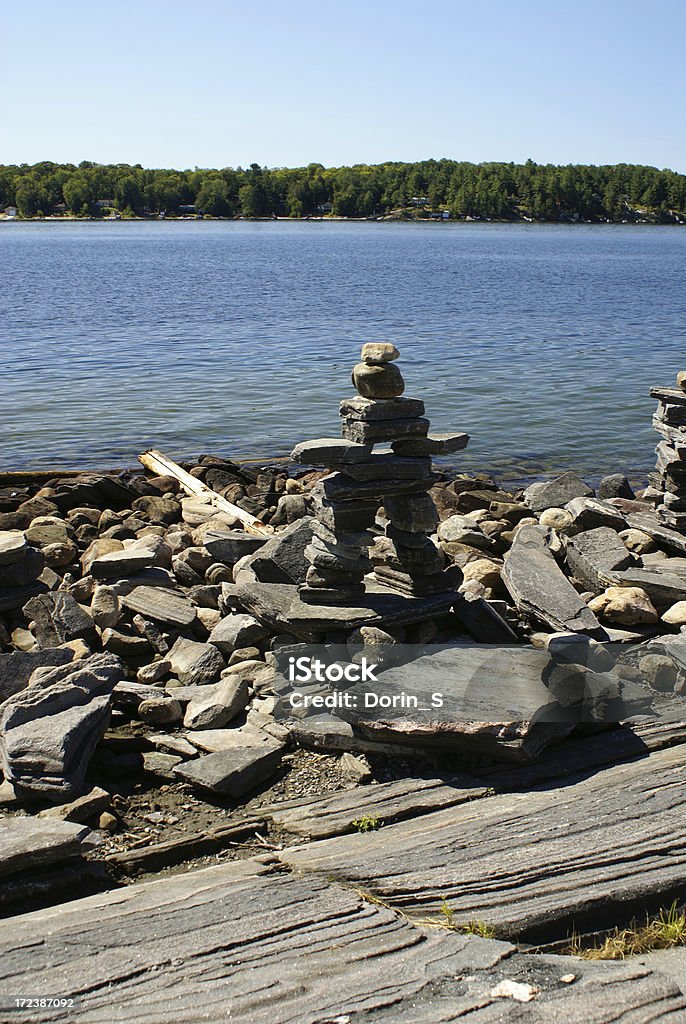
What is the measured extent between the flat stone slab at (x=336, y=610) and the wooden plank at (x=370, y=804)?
1.66m

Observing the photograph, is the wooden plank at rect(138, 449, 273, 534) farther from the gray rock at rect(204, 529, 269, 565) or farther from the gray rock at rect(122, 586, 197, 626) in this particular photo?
the gray rock at rect(122, 586, 197, 626)

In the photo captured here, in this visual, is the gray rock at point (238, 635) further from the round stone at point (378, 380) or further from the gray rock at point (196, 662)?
the round stone at point (378, 380)

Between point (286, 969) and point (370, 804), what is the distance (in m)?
1.64

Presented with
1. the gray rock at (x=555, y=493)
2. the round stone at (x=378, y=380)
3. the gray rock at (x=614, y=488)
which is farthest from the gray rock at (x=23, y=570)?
the gray rock at (x=614, y=488)

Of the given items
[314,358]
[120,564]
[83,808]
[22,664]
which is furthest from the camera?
[314,358]

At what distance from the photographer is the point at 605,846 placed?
17.7ft

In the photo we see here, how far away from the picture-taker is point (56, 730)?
6.22 m

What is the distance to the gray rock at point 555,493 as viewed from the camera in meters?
13.3

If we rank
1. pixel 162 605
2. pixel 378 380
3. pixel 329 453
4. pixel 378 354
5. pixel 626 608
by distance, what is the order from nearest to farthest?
pixel 329 453, pixel 378 354, pixel 378 380, pixel 626 608, pixel 162 605

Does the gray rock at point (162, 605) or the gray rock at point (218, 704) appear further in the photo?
the gray rock at point (162, 605)

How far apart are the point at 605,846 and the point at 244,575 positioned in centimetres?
476

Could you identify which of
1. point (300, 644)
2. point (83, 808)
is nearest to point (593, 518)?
point (300, 644)

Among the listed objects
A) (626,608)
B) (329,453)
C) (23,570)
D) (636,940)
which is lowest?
(636,940)

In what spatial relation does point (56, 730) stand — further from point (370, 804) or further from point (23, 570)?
point (23, 570)
